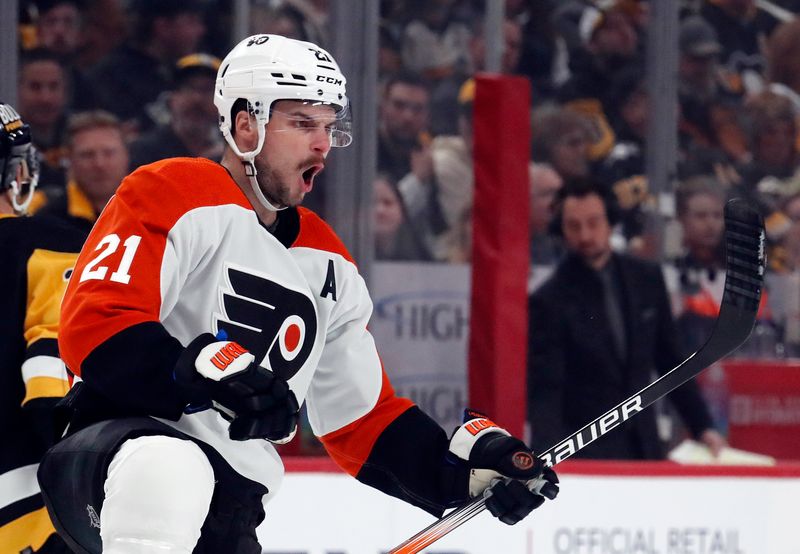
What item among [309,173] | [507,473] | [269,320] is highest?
[309,173]

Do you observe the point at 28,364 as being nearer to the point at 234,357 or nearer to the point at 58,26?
the point at 234,357

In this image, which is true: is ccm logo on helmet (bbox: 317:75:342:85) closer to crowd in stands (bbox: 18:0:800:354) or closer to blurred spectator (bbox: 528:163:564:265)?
crowd in stands (bbox: 18:0:800:354)

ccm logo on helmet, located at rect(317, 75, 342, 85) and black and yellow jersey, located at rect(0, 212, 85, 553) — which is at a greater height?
ccm logo on helmet, located at rect(317, 75, 342, 85)

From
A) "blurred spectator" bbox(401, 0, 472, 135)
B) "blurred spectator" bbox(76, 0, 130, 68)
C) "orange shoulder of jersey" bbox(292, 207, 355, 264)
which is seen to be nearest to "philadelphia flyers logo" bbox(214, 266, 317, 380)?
"orange shoulder of jersey" bbox(292, 207, 355, 264)

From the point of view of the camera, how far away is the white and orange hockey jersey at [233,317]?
2.02m

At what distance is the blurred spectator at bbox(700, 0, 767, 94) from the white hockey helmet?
3.16m

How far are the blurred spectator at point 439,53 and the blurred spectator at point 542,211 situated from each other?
32 cm

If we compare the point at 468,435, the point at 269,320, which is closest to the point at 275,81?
the point at 269,320

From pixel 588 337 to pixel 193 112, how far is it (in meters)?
1.32

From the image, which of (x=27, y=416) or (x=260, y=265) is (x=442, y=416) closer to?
(x=27, y=416)

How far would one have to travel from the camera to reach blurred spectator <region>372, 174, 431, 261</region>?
14.7ft

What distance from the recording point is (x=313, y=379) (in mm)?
2531

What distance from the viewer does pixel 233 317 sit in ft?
7.26

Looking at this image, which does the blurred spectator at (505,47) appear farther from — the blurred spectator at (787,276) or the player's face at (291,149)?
the player's face at (291,149)
